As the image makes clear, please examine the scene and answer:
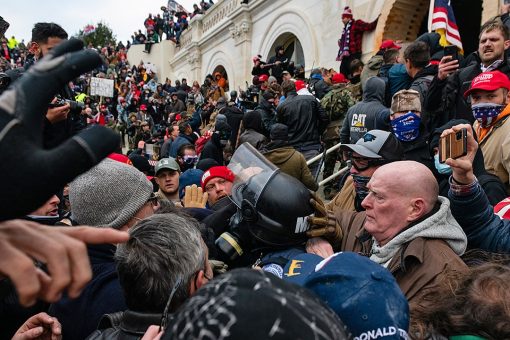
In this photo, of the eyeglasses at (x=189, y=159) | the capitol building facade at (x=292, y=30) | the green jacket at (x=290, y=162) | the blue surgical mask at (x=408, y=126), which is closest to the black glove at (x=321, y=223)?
the blue surgical mask at (x=408, y=126)

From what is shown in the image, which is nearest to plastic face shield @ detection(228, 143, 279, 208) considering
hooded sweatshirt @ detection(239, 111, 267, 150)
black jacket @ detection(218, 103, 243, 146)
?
hooded sweatshirt @ detection(239, 111, 267, 150)

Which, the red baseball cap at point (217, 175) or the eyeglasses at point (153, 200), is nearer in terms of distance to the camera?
the eyeglasses at point (153, 200)

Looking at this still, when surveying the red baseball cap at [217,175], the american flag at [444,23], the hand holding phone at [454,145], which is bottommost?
the red baseball cap at [217,175]

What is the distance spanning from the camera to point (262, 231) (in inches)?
77.1

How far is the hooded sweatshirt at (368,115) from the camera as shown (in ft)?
15.2

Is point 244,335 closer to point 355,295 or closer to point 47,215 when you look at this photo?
point 355,295

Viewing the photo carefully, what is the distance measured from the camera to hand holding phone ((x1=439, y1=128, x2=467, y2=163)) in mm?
2002

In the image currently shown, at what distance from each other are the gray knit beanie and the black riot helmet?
23.1 inches

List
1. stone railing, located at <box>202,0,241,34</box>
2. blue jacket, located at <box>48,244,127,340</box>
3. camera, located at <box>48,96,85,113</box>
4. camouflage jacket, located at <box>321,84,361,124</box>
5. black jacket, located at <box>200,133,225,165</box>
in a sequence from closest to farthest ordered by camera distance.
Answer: blue jacket, located at <box>48,244,127,340</box> < camera, located at <box>48,96,85,113</box> < camouflage jacket, located at <box>321,84,361,124</box> < black jacket, located at <box>200,133,225,165</box> < stone railing, located at <box>202,0,241,34</box>

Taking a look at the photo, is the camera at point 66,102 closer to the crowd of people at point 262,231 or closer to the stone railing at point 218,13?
the crowd of people at point 262,231

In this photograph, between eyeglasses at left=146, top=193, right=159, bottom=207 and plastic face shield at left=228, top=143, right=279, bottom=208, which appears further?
eyeglasses at left=146, top=193, right=159, bottom=207

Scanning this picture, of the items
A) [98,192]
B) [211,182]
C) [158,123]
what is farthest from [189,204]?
[158,123]

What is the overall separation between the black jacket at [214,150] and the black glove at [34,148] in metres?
5.98

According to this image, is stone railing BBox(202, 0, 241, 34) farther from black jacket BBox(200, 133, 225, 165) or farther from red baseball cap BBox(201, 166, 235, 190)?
red baseball cap BBox(201, 166, 235, 190)
